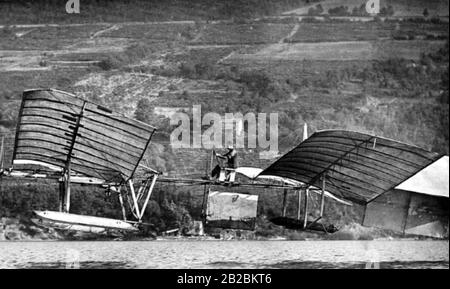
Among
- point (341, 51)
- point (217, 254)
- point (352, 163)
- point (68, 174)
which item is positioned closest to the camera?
point (68, 174)

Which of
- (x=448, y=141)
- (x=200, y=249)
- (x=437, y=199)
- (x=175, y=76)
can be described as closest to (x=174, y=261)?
(x=200, y=249)

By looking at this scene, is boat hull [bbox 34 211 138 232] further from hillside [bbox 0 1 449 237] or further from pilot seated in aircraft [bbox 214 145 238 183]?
hillside [bbox 0 1 449 237]

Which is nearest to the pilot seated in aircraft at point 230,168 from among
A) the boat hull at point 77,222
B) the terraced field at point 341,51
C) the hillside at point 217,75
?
the hillside at point 217,75

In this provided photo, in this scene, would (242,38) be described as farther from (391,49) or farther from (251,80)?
(391,49)

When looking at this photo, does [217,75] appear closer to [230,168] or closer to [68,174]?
[230,168]

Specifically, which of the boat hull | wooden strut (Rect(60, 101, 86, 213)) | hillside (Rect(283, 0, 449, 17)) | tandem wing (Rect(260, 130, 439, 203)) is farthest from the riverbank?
hillside (Rect(283, 0, 449, 17))

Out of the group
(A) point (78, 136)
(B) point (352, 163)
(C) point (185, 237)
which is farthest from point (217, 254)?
(A) point (78, 136)
